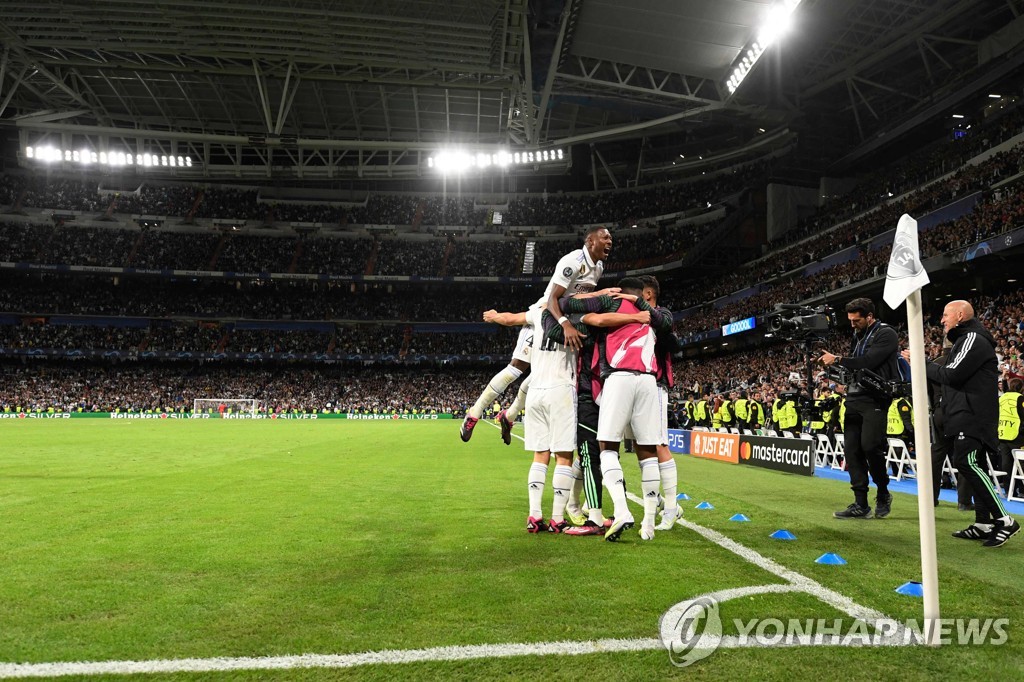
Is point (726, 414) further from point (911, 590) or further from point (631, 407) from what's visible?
point (911, 590)

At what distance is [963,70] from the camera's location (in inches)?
1355

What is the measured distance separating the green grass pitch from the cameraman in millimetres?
386

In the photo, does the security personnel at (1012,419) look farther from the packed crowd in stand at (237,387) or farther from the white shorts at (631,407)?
the packed crowd in stand at (237,387)

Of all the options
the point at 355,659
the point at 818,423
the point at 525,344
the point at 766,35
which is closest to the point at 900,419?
the point at 818,423

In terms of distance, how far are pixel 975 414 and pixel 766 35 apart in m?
25.4

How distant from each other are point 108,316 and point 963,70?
63819mm

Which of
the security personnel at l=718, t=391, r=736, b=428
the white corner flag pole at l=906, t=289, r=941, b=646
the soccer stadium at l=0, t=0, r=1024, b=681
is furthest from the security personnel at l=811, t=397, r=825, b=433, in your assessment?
the white corner flag pole at l=906, t=289, r=941, b=646

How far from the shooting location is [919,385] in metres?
3.06

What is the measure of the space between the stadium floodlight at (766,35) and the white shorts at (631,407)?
977 inches

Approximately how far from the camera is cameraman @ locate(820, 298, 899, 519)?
6.99 metres

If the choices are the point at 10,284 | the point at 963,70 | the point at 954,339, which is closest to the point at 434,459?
the point at 954,339

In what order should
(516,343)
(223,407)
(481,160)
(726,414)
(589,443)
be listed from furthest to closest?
(223,407)
(481,160)
(516,343)
(726,414)
(589,443)

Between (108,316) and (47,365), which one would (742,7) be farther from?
(47,365)

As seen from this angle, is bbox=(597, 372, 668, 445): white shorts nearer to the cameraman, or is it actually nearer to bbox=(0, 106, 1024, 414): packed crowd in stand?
the cameraman
